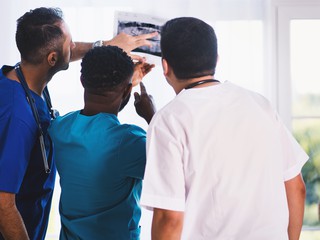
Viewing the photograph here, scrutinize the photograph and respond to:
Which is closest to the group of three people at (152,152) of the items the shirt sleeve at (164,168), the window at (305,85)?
the shirt sleeve at (164,168)

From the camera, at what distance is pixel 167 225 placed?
1175 millimetres

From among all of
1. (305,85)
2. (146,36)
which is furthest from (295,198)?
(305,85)

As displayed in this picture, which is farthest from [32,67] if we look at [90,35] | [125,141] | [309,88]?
[309,88]

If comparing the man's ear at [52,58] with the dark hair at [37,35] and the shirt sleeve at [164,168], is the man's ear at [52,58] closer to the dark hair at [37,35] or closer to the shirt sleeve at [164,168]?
the dark hair at [37,35]

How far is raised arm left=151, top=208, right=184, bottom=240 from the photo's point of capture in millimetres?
1174

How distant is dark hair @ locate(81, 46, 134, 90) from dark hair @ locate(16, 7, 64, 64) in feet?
0.81

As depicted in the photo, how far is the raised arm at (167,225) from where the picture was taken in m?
1.17

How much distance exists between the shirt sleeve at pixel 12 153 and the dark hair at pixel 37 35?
225mm

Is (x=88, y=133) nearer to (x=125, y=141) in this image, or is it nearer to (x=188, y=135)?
(x=125, y=141)

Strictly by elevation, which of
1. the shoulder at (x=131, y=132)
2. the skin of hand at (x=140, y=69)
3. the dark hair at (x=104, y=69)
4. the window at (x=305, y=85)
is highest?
the dark hair at (x=104, y=69)

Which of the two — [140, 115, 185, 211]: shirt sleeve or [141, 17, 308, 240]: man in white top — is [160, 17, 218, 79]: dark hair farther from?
[140, 115, 185, 211]: shirt sleeve

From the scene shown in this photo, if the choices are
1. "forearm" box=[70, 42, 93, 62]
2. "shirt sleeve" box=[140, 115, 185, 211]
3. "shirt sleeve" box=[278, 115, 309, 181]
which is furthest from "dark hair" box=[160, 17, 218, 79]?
"forearm" box=[70, 42, 93, 62]

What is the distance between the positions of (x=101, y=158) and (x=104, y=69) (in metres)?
0.23

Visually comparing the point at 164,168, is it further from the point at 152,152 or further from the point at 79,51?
the point at 79,51
